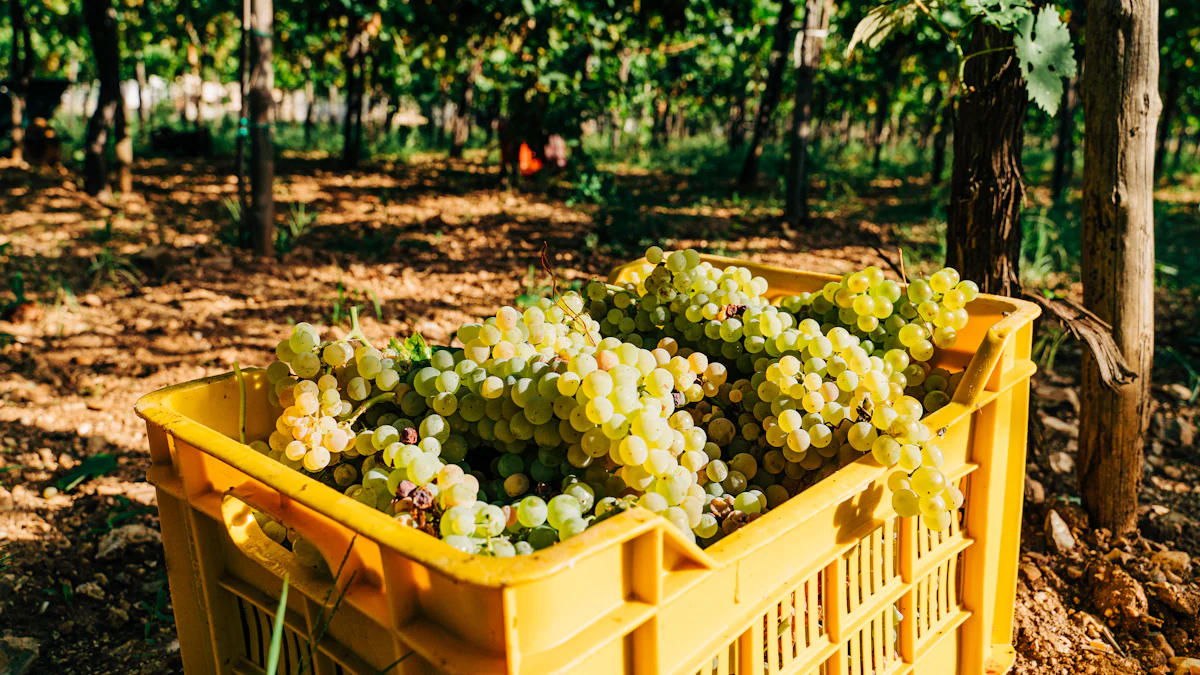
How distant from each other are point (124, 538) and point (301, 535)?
1.59 meters

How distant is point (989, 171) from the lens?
6.61 ft

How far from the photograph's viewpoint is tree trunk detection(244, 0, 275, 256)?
4109 millimetres

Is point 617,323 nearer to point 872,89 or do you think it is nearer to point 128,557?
point 128,557

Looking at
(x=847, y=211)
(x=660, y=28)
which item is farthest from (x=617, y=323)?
(x=660, y=28)

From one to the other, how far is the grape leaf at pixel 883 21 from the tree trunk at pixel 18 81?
902 centimetres

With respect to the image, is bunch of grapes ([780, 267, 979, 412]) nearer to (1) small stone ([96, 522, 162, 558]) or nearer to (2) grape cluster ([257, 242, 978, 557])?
(2) grape cluster ([257, 242, 978, 557])

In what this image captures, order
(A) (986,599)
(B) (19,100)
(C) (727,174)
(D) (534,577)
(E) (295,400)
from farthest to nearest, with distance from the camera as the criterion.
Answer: (C) (727,174) < (B) (19,100) < (A) (986,599) < (E) (295,400) < (D) (534,577)

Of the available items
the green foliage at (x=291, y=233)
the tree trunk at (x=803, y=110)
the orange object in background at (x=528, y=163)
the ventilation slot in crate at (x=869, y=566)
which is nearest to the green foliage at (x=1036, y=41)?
the ventilation slot in crate at (x=869, y=566)

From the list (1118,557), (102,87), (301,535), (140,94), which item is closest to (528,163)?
(102,87)

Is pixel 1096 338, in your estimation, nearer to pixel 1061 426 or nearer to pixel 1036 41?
pixel 1036 41

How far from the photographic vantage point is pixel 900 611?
1.22 m

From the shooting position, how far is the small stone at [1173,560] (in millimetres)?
1939

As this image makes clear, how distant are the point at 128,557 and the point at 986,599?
2119 millimetres

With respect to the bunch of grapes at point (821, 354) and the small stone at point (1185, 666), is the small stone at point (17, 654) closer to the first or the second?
the bunch of grapes at point (821, 354)
